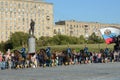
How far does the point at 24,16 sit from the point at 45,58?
14548 cm

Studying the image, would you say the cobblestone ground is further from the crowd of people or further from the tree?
the tree

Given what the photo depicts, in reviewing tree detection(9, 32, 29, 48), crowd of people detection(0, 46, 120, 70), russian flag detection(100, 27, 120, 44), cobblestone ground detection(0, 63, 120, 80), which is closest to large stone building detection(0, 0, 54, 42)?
tree detection(9, 32, 29, 48)

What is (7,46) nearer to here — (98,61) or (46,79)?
(98,61)

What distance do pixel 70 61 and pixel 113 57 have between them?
18.7 feet

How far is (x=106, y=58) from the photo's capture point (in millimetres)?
43250

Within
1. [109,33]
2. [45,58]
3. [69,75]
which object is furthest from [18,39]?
[69,75]

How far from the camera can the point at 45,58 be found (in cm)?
3656

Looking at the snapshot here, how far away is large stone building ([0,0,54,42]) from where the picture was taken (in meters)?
173

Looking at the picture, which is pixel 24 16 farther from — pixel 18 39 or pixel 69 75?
pixel 69 75

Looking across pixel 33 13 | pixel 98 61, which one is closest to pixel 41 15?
pixel 33 13

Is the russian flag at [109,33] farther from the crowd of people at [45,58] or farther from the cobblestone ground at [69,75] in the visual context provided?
the cobblestone ground at [69,75]

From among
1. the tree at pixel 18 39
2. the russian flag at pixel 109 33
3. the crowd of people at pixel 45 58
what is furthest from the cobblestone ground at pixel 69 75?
the tree at pixel 18 39

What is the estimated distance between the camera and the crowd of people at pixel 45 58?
117ft

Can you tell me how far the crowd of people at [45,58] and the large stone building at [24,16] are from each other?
13239cm
